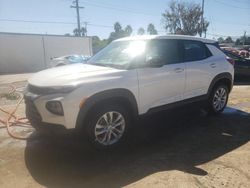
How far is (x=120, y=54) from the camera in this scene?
16.4 feet

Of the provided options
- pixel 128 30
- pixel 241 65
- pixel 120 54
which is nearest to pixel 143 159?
pixel 120 54

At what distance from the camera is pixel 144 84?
4590 millimetres

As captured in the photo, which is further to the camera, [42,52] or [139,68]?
[42,52]

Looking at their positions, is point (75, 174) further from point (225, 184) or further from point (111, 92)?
point (225, 184)

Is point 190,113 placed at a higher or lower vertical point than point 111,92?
lower

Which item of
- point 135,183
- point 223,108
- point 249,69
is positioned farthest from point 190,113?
point 249,69

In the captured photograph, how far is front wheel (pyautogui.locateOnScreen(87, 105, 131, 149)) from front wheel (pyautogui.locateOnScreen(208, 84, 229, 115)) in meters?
2.52

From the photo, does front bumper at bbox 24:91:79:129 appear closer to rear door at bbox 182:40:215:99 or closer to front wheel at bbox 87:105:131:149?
front wheel at bbox 87:105:131:149

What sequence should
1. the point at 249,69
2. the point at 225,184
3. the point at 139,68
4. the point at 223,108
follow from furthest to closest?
the point at 249,69 → the point at 223,108 → the point at 139,68 → the point at 225,184

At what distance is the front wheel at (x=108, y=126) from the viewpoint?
4082 millimetres

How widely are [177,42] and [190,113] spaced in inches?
77.0

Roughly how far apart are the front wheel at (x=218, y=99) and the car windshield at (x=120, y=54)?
7.34 ft

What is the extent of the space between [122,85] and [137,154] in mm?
1078

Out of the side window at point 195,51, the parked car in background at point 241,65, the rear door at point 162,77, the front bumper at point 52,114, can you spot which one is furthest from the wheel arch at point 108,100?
the parked car in background at point 241,65
